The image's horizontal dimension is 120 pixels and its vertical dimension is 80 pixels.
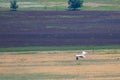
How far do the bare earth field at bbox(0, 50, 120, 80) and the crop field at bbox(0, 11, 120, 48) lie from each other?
18.2ft

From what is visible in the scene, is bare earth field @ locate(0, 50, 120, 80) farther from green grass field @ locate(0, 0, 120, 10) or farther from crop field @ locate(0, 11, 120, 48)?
green grass field @ locate(0, 0, 120, 10)

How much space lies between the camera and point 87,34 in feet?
198

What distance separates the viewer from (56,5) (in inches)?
3627

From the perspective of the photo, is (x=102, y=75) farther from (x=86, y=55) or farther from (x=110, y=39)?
(x=110, y=39)

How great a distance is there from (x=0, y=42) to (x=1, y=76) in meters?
16.9

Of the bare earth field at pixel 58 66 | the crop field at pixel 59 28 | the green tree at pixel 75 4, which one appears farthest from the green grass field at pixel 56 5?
the bare earth field at pixel 58 66

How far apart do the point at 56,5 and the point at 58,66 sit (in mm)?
48796

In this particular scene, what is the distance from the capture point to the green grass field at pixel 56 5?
3413 inches

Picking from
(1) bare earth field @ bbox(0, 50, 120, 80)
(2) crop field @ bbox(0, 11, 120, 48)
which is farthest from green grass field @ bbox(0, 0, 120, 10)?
(1) bare earth field @ bbox(0, 50, 120, 80)

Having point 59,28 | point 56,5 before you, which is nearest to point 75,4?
point 56,5

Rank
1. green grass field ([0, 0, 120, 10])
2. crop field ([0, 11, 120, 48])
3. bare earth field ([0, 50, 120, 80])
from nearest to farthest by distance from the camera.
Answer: bare earth field ([0, 50, 120, 80]) → crop field ([0, 11, 120, 48]) → green grass field ([0, 0, 120, 10])

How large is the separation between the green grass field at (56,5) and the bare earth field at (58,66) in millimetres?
35760

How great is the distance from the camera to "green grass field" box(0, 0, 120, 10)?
86688mm

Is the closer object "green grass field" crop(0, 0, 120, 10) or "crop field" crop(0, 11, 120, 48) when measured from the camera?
"crop field" crop(0, 11, 120, 48)
